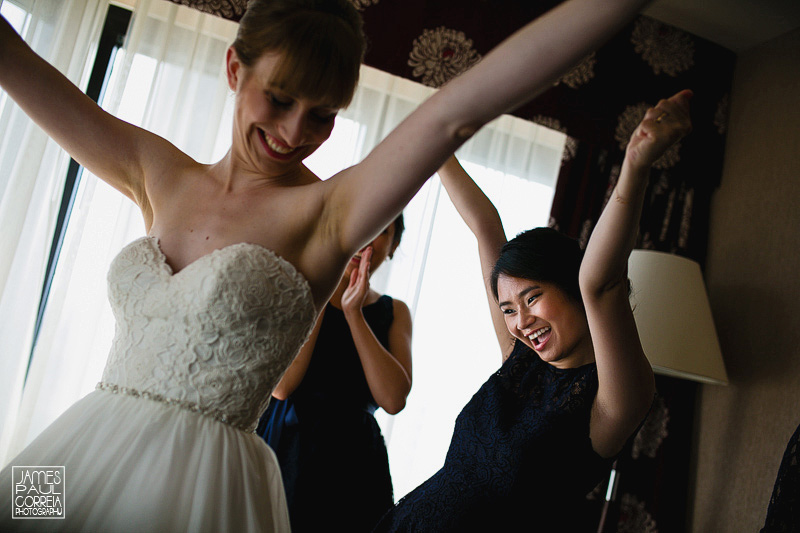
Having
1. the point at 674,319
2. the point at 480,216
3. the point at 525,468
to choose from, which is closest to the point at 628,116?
the point at 674,319

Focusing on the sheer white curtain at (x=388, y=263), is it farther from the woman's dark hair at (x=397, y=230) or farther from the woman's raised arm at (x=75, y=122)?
the woman's raised arm at (x=75, y=122)

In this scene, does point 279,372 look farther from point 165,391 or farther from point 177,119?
point 177,119

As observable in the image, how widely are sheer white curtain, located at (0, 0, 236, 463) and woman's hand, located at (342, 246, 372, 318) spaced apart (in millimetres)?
1075

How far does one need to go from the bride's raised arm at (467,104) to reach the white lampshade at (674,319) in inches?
68.0

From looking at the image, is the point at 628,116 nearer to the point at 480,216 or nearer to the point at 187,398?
the point at 480,216

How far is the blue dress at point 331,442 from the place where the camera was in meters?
1.67

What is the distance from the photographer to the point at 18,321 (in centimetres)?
228

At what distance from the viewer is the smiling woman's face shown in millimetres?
1316

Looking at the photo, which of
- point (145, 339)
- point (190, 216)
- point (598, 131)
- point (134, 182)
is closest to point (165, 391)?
point (145, 339)

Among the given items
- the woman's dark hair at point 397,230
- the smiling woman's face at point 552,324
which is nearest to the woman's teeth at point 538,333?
the smiling woman's face at point 552,324

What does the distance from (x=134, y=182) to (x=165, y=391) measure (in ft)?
1.19

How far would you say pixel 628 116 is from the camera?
2957mm

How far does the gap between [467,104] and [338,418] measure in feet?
4.07

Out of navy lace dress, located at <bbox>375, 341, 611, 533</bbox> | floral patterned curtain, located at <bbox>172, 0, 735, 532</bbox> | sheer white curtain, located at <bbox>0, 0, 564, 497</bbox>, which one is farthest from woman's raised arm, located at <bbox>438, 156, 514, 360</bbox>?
floral patterned curtain, located at <bbox>172, 0, 735, 532</bbox>
